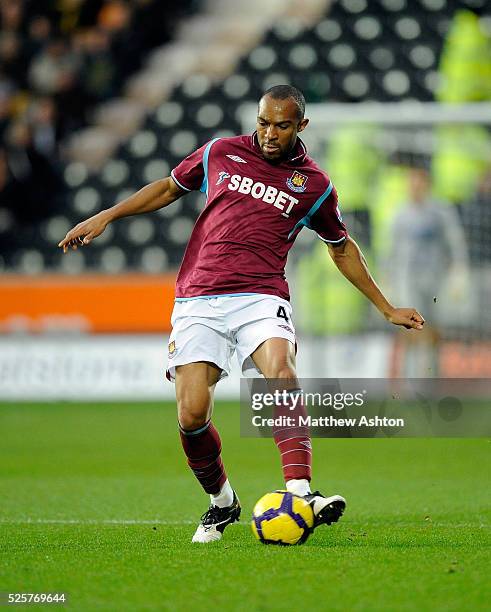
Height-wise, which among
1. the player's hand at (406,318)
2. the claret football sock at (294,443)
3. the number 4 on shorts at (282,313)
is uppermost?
the number 4 on shorts at (282,313)

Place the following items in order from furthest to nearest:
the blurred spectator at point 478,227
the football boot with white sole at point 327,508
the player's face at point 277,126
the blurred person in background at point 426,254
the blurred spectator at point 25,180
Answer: the blurred spectator at point 25,180 → the blurred spectator at point 478,227 → the blurred person in background at point 426,254 → the player's face at point 277,126 → the football boot with white sole at point 327,508

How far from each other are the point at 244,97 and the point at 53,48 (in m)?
2.95

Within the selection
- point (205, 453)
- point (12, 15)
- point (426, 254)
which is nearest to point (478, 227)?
point (426, 254)

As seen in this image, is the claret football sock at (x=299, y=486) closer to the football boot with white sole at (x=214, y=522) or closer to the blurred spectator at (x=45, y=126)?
the football boot with white sole at (x=214, y=522)

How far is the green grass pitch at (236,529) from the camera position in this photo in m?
4.03

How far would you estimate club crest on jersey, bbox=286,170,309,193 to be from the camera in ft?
17.6

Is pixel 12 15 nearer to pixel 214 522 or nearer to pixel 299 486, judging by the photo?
pixel 214 522

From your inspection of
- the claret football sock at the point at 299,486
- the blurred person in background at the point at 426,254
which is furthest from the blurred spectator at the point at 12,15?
the claret football sock at the point at 299,486

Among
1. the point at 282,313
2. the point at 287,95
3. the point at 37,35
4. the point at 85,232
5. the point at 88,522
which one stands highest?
the point at 37,35

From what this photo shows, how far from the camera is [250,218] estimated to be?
5.36 meters

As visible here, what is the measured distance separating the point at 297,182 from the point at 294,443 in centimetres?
120

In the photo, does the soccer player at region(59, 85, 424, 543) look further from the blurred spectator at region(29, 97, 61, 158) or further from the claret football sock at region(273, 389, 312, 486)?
the blurred spectator at region(29, 97, 61, 158)

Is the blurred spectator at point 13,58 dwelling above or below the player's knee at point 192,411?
above

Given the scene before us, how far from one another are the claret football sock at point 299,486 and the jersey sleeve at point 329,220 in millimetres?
1191
